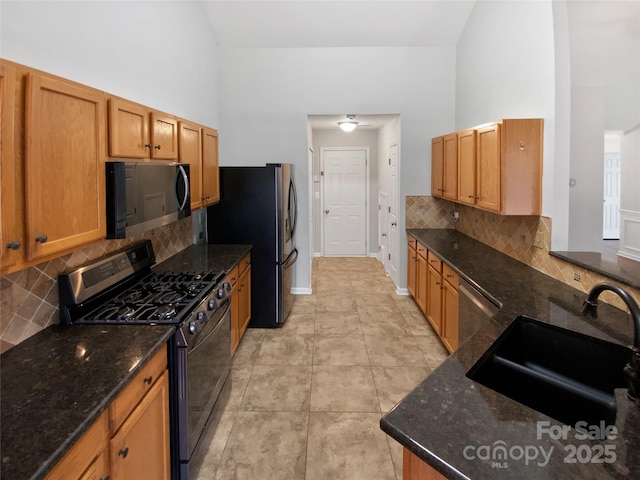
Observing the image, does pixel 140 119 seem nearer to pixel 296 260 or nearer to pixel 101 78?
pixel 101 78

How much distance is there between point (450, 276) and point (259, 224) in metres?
1.94

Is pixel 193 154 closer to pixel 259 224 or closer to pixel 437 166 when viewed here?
pixel 259 224

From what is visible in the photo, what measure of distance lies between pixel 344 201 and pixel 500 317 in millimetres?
5783

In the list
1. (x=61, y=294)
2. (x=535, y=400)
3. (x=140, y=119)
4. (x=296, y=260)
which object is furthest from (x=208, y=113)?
(x=535, y=400)

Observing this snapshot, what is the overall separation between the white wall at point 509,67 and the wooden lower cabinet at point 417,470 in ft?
7.45

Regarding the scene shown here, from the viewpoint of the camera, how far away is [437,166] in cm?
462

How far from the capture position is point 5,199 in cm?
121

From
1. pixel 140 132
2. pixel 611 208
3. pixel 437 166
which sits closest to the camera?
pixel 140 132

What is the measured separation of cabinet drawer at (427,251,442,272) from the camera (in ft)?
11.7

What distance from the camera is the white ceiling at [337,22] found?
4215 mm

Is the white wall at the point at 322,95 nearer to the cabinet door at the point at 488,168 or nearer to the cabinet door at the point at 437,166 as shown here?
the cabinet door at the point at 437,166

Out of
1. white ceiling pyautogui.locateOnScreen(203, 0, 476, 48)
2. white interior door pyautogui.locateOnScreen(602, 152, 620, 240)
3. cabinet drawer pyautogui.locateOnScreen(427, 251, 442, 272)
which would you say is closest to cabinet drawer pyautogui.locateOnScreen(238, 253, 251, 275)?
cabinet drawer pyautogui.locateOnScreen(427, 251, 442, 272)

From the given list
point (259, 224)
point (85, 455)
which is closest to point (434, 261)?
point (259, 224)

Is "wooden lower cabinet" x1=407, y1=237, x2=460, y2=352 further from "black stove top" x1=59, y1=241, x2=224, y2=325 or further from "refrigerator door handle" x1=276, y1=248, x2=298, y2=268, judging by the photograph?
"black stove top" x1=59, y1=241, x2=224, y2=325
